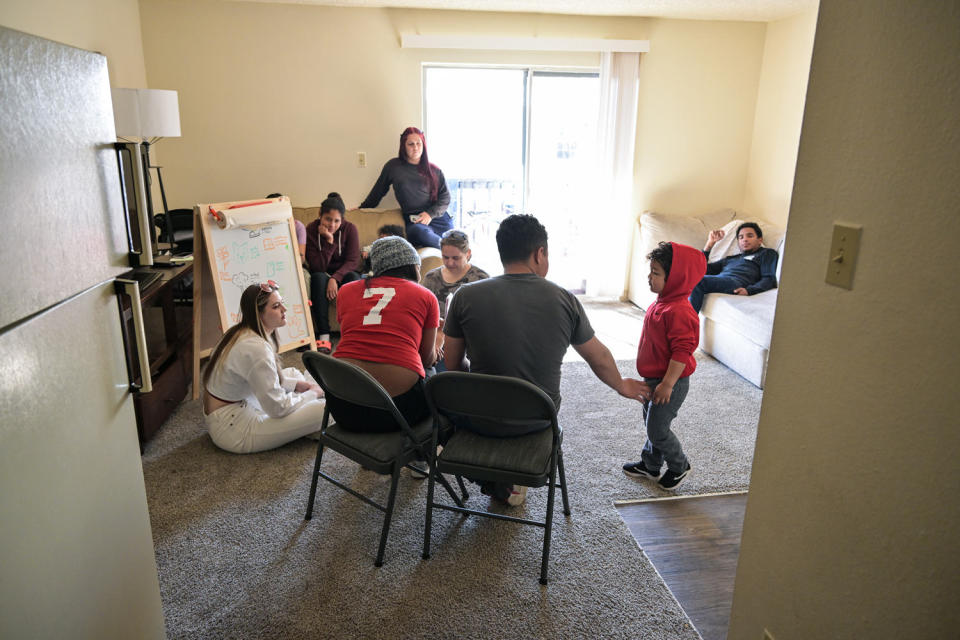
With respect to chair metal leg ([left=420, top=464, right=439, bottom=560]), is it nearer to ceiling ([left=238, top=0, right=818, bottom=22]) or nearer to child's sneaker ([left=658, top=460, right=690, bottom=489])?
child's sneaker ([left=658, top=460, right=690, bottom=489])

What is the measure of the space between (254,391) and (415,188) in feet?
9.13

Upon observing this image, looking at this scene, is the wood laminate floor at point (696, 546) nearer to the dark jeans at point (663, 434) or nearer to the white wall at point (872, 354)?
the dark jeans at point (663, 434)

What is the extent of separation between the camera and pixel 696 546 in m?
2.37

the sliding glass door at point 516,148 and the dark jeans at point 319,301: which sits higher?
the sliding glass door at point 516,148

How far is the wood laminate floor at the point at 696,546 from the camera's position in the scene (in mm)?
2066

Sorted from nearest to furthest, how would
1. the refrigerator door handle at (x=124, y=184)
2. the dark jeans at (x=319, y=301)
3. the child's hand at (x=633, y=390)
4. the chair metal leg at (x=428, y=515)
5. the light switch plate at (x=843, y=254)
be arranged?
the light switch plate at (x=843, y=254)
the refrigerator door handle at (x=124, y=184)
the chair metal leg at (x=428, y=515)
the child's hand at (x=633, y=390)
the dark jeans at (x=319, y=301)

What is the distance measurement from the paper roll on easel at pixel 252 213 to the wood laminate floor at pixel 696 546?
270 centimetres

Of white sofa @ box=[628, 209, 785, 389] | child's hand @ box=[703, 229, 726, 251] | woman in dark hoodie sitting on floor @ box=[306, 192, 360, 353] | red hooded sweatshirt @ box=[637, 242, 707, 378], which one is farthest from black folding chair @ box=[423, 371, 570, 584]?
child's hand @ box=[703, 229, 726, 251]

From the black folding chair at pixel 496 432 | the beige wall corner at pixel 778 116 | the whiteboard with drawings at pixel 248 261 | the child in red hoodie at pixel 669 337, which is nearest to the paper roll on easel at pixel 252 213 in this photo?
the whiteboard with drawings at pixel 248 261

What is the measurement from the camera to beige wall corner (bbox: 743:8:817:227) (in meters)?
5.09

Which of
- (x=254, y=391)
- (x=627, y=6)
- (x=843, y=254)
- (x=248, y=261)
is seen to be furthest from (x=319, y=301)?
(x=843, y=254)

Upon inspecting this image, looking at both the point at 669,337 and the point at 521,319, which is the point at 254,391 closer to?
the point at 521,319

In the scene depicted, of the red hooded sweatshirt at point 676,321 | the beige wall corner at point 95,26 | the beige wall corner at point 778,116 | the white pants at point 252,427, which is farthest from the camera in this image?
the beige wall corner at point 778,116

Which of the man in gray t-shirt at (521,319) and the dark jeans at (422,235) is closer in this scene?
the man in gray t-shirt at (521,319)
